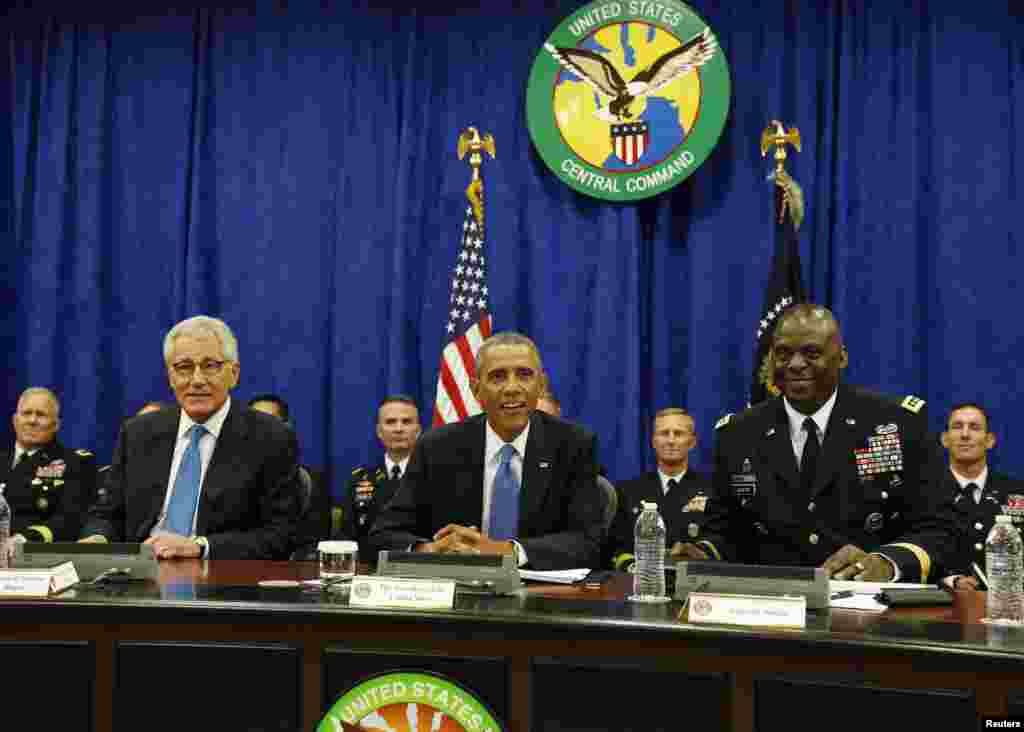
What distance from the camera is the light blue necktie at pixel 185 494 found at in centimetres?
314

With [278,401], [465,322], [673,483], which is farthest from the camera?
[278,401]

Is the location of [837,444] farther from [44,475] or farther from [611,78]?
[44,475]

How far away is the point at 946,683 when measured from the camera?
1.86 m

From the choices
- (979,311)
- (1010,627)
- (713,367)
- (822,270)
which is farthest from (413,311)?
(1010,627)

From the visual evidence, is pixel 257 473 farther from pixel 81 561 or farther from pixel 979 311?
pixel 979 311

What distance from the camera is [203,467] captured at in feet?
10.5

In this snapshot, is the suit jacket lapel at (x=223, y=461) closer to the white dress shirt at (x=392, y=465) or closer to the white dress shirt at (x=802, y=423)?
the white dress shirt at (x=802, y=423)

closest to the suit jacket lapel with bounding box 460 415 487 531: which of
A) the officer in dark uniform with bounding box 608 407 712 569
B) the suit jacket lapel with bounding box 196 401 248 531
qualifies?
the suit jacket lapel with bounding box 196 401 248 531

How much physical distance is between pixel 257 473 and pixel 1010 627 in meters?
2.01

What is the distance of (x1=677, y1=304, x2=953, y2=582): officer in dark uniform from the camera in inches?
117

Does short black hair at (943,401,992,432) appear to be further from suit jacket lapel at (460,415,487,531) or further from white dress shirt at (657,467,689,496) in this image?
suit jacket lapel at (460,415,487,531)

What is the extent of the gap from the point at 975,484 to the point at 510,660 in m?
3.76

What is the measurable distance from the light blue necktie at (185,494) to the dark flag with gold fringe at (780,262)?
9.88 ft

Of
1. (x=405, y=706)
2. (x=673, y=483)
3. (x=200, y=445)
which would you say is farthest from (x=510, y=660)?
(x=673, y=483)
